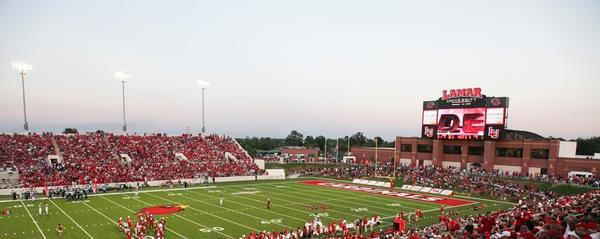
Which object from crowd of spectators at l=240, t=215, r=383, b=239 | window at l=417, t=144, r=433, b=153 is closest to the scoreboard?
window at l=417, t=144, r=433, b=153

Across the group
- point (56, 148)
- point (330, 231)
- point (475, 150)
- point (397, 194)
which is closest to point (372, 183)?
point (397, 194)

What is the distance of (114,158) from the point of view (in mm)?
43875

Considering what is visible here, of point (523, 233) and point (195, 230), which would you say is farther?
point (195, 230)

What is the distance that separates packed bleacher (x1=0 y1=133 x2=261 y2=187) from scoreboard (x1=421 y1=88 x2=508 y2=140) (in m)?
22.3

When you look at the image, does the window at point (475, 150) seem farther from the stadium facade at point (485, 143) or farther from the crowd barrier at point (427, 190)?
the crowd barrier at point (427, 190)

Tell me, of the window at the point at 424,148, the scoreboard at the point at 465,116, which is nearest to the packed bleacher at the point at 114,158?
the window at the point at 424,148

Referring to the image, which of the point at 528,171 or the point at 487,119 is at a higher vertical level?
the point at 487,119

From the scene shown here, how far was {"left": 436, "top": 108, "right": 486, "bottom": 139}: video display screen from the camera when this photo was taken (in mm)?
43406

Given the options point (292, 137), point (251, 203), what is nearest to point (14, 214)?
point (251, 203)

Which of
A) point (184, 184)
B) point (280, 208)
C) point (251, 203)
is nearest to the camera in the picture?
point (280, 208)

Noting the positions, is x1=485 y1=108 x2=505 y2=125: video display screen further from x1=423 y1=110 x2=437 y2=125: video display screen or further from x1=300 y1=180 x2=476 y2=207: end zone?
x1=300 y1=180 x2=476 y2=207: end zone

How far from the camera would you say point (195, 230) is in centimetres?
2155

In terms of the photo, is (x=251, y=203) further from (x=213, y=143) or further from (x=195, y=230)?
(x=213, y=143)

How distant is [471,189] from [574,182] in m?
8.71
